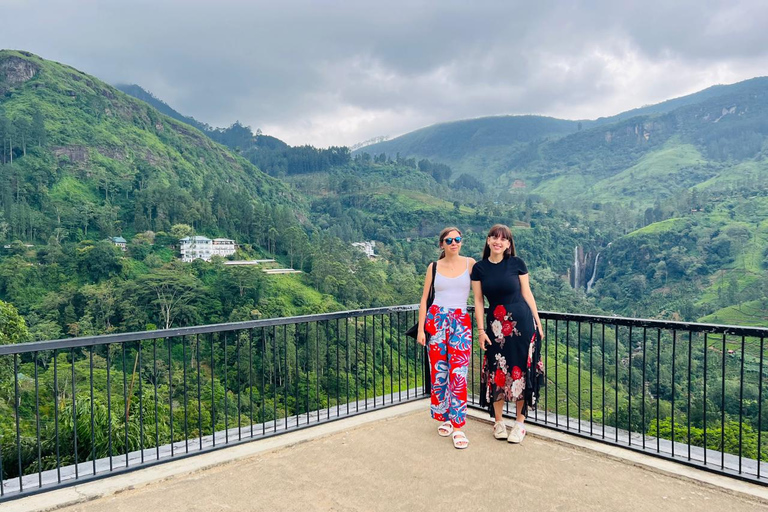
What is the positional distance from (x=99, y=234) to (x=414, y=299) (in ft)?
117

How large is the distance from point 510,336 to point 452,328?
0.38 metres

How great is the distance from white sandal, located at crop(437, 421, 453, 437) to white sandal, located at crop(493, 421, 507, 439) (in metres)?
0.31

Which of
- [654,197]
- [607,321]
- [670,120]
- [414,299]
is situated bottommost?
[414,299]

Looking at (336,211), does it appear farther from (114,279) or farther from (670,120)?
(670,120)

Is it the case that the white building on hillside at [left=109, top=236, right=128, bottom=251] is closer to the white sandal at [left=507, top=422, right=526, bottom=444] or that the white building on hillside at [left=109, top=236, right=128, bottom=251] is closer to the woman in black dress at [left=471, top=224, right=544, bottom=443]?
the woman in black dress at [left=471, top=224, right=544, bottom=443]

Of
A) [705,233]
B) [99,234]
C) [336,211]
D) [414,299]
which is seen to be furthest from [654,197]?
[99,234]

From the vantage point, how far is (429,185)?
389 ft

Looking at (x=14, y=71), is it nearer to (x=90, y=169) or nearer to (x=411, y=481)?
(x=90, y=169)

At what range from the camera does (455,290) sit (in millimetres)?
3254

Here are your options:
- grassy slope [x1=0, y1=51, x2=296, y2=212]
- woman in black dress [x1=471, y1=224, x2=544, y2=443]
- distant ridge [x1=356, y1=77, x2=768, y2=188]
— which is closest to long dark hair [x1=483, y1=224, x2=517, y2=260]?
woman in black dress [x1=471, y1=224, x2=544, y2=443]

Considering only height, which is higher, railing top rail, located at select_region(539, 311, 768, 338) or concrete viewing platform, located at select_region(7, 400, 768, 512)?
railing top rail, located at select_region(539, 311, 768, 338)

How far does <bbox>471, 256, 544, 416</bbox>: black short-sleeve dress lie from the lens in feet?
10.3

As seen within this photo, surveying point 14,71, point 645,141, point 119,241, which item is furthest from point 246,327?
point 645,141

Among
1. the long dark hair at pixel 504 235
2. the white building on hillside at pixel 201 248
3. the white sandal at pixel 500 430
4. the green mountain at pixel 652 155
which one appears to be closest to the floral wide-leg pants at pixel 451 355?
the white sandal at pixel 500 430
